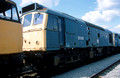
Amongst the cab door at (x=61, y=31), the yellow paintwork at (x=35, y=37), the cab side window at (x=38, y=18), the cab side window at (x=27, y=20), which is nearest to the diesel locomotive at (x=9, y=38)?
the yellow paintwork at (x=35, y=37)

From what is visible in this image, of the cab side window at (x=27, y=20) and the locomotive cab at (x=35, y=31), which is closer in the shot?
the locomotive cab at (x=35, y=31)

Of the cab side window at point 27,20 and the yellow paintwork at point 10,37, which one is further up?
the cab side window at point 27,20

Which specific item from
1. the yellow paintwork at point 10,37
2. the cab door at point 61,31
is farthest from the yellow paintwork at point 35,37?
the yellow paintwork at point 10,37

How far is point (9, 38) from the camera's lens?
4.41 meters

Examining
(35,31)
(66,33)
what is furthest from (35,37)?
(66,33)

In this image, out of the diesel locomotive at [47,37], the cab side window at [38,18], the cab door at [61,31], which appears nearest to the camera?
the diesel locomotive at [47,37]

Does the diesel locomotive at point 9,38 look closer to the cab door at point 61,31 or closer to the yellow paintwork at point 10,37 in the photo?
the yellow paintwork at point 10,37

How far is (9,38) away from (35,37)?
8.05ft

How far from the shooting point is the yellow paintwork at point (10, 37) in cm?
419

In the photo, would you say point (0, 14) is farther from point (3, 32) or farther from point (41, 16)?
point (41, 16)

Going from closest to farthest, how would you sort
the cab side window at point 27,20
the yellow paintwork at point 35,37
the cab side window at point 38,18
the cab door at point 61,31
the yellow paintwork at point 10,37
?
the yellow paintwork at point 10,37
the yellow paintwork at point 35,37
the cab side window at point 38,18
the cab side window at point 27,20
the cab door at point 61,31

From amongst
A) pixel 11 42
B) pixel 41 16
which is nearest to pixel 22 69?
pixel 11 42

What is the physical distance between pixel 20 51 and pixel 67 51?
13.9 feet

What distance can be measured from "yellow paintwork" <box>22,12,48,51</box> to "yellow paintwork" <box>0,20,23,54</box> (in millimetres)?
1786
